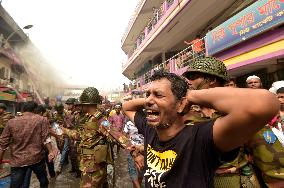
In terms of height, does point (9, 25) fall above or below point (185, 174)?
above

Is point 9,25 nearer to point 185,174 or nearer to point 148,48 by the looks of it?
point 148,48

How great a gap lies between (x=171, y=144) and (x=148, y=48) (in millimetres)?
20296

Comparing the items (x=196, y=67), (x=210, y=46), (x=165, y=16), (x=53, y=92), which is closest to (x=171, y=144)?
(x=196, y=67)

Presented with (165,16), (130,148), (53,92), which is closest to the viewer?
(130,148)

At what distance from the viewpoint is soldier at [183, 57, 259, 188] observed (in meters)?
1.99

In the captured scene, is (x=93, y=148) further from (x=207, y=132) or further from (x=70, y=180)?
(x=207, y=132)

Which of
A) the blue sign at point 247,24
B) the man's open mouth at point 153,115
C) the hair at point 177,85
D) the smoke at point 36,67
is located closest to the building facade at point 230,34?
the blue sign at point 247,24

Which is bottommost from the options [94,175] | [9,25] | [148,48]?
[94,175]

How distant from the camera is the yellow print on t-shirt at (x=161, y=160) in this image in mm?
1774

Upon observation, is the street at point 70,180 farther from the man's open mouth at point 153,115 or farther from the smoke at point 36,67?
the smoke at point 36,67

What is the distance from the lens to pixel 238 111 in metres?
1.43

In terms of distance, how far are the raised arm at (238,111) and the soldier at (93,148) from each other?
3159 millimetres

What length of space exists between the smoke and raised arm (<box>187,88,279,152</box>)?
2982 cm

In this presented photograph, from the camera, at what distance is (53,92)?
52.2 metres
